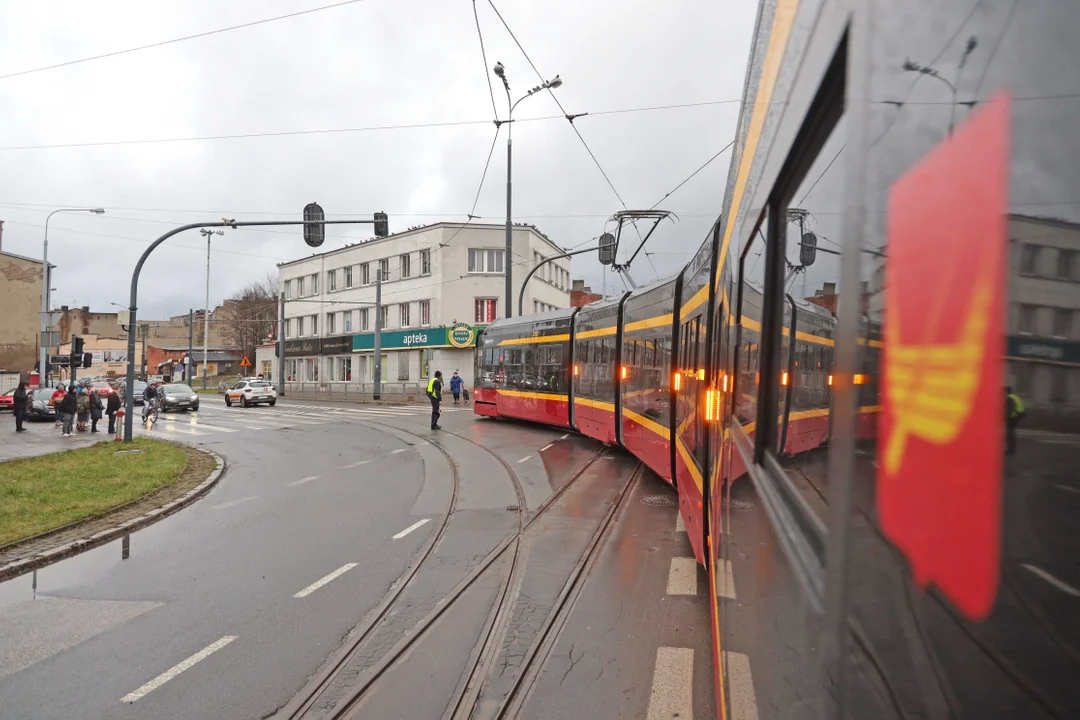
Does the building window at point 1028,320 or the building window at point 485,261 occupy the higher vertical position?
the building window at point 485,261

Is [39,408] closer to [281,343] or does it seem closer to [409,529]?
[281,343]

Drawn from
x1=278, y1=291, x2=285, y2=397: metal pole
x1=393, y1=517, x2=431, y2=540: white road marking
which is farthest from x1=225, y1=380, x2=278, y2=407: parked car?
x1=393, y1=517, x2=431, y2=540: white road marking

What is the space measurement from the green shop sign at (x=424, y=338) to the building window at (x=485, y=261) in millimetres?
4240

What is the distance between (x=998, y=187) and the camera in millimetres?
811

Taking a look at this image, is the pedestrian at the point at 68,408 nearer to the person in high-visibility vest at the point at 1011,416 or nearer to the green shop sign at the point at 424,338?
the green shop sign at the point at 424,338

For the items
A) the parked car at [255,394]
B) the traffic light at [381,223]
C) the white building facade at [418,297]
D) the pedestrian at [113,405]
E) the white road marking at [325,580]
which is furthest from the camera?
the white building facade at [418,297]

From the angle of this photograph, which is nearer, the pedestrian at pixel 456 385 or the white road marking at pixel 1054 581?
the white road marking at pixel 1054 581

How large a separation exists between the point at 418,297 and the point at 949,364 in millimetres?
44957

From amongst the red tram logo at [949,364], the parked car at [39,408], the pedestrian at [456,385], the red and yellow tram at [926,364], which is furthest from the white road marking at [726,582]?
the parked car at [39,408]

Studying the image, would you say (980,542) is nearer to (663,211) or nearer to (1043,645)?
(1043,645)

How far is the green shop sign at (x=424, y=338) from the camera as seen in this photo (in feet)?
136

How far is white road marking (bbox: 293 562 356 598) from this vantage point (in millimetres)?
6164

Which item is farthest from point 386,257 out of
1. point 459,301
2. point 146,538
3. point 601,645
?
point 601,645

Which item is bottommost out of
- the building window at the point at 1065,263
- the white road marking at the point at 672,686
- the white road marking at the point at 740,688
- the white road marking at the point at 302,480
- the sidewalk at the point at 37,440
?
the sidewalk at the point at 37,440
